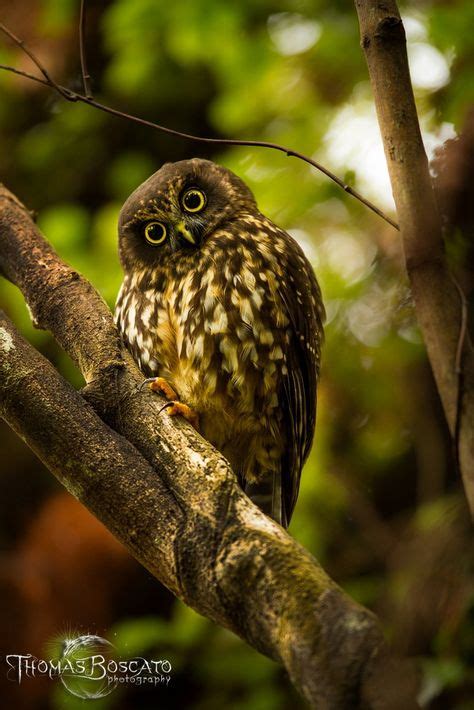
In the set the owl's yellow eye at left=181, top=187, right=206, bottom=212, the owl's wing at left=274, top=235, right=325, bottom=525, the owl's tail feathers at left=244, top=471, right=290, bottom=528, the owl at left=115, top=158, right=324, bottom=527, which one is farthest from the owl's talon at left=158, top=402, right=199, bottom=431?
the owl's yellow eye at left=181, top=187, right=206, bottom=212

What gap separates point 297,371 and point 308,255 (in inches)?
59.0

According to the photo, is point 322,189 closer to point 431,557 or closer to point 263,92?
point 263,92

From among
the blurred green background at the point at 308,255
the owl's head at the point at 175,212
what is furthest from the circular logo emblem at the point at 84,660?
the owl's head at the point at 175,212

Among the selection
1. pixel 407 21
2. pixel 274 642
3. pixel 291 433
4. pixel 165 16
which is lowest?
pixel 274 642

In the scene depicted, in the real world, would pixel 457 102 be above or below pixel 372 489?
above

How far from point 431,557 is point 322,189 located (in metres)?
2.42

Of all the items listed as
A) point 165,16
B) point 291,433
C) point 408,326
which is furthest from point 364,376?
point 165,16

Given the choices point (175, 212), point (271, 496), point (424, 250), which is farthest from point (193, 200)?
point (424, 250)

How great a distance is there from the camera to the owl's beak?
9.21 ft

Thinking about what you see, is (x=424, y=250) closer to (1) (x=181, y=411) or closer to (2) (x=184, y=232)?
(1) (x=181, y=411)

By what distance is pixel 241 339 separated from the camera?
104 inches

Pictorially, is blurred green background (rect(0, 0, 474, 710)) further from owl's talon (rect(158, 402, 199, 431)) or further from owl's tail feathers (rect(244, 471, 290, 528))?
Answer: owl's talon (rect(158, 402, 199, 431))

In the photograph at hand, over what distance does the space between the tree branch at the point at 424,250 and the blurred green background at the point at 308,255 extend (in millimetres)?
1599

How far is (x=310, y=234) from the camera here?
4164 mm
